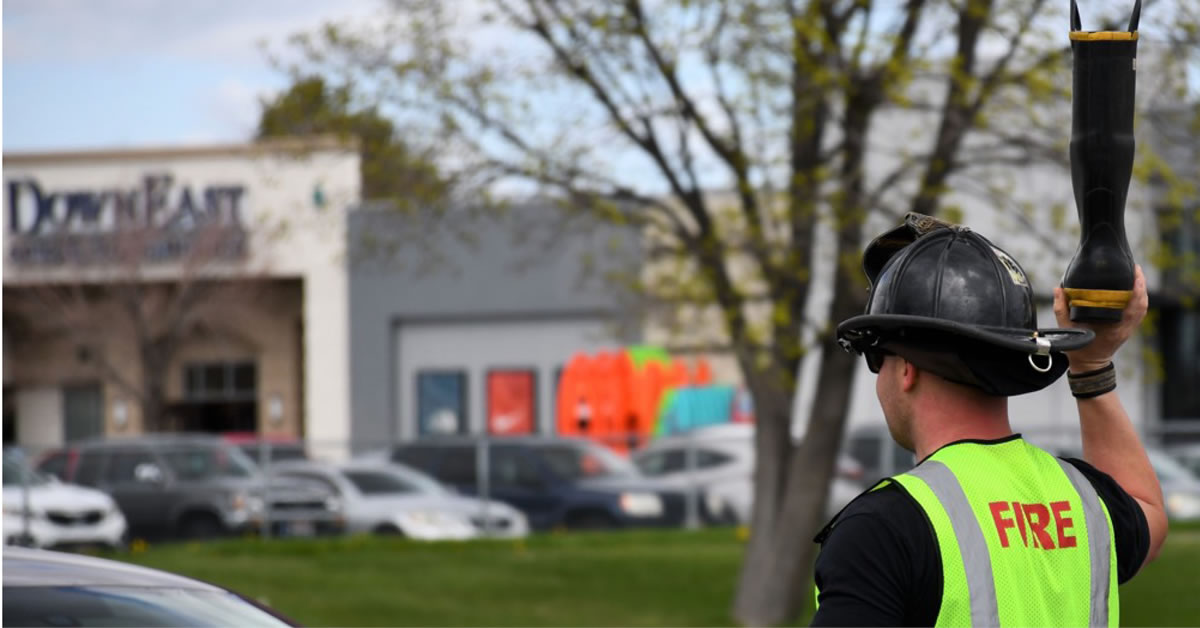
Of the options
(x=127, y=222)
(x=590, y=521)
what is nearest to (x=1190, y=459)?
(x=590, y=521)

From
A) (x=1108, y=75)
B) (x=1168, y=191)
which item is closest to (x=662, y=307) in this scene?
(x=1168, y=191)

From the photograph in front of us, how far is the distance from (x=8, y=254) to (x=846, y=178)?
3029 cm

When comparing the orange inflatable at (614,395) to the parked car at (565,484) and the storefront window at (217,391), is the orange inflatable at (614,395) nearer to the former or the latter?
the parked car at (565,484)

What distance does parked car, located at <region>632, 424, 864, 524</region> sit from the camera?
71.4 ft

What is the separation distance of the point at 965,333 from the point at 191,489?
20.3 metres

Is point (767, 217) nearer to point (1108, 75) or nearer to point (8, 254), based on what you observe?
point (1108, 75)

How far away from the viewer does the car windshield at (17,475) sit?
20.8m

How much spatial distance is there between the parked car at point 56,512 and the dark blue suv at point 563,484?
171 inches

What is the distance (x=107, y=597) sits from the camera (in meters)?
4.47

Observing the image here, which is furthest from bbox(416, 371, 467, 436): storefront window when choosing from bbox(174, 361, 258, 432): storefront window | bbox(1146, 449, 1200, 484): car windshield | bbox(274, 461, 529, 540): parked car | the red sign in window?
bbox(1146, 449, 1200, 484): car windshield

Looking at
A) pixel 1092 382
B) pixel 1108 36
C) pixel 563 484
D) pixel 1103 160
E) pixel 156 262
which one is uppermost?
pixel 156 262

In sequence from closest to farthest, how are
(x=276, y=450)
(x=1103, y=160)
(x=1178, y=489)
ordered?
(x=1103, y=160) → (x=1178, y=489) → (x=276, y=450)

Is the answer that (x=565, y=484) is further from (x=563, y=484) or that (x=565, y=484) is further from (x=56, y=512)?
(x=56, y=512)

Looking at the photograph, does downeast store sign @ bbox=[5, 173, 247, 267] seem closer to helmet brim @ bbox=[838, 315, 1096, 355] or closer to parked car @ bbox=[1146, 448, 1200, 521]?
parked car @ bbox=[1146, 448, 1200, 521]
